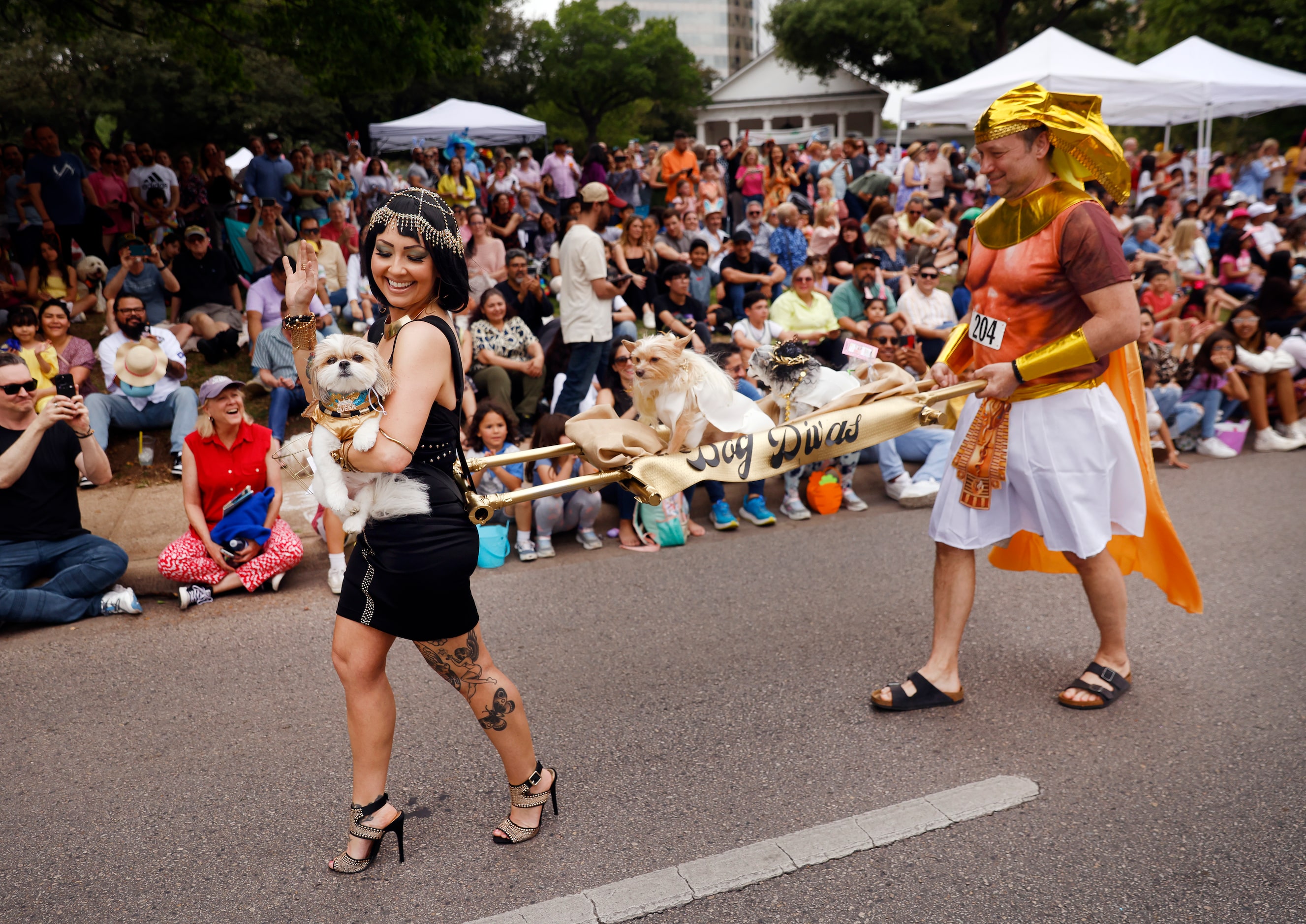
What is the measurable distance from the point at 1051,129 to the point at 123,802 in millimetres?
3986

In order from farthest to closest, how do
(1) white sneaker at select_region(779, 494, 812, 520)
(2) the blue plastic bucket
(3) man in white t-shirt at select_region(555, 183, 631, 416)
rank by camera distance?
(3) man in white t-shirt at select_region(555, 183, 631, 416) < (1) white sneaker at select_region(779, 494, 812, 520) < (2) the blue plastic bucket

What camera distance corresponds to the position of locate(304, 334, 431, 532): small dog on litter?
230 cm

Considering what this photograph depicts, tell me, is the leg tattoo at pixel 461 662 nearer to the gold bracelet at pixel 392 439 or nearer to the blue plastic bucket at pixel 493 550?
the gold bracelet at pixel 392 439

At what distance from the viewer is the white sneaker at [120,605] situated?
15.7 feet

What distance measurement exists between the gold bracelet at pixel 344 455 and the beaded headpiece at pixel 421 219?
59 cm

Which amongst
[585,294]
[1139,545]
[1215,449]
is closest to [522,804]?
[1139,545]

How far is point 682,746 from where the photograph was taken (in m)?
3.39

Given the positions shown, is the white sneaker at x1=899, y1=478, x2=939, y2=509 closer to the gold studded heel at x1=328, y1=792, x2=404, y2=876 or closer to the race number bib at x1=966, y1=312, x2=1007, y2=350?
the race number bib at x1=966, y1=312, x2=1007, y2=350

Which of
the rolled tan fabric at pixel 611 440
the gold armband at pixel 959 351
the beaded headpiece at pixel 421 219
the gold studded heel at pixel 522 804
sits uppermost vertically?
the beaded headpiece at pixel 421 219

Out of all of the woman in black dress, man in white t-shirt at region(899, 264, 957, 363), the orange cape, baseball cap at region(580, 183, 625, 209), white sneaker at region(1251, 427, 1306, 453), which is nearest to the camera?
the woman in black dress

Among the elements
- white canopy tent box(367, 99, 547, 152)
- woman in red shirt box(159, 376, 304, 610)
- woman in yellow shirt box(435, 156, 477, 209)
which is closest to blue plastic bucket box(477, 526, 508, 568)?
woman in red shirt box(159, 376, 304, 610)

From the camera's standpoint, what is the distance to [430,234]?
2.44 metres

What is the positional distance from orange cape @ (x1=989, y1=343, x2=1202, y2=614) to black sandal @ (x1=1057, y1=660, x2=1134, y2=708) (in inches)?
14.9

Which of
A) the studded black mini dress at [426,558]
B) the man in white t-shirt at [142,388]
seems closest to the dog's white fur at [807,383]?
the studded black mini dress at [426,558]
